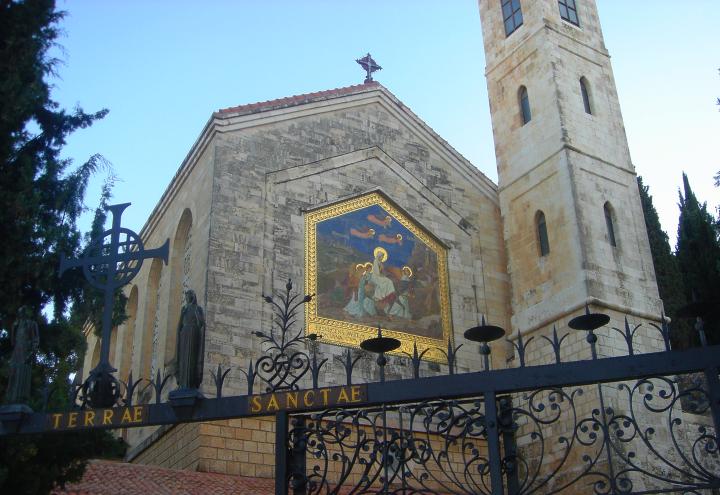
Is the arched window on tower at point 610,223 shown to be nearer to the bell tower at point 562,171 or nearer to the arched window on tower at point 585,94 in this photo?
the bell tower at point 562,171

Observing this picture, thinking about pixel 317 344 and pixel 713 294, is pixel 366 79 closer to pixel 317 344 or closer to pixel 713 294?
pixel 317 344

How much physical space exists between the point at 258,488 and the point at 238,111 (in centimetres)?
806

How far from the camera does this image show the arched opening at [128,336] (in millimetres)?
21234

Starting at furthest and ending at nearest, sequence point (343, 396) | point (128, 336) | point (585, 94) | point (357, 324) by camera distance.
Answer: point (128, 336) < point (585, 94) < point (357, 324) < point (343, 396)

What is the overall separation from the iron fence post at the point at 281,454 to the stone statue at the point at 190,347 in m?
0.80

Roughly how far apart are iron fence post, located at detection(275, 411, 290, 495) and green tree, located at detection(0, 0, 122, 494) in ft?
12.6

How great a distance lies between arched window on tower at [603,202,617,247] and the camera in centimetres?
1776

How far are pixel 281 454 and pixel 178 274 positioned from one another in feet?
41.2

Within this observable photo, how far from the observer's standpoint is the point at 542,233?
18688 mm

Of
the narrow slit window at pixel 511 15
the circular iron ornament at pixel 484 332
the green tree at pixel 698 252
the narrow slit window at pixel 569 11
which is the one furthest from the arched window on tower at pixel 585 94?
the circular iron ornament at pixel 484 332

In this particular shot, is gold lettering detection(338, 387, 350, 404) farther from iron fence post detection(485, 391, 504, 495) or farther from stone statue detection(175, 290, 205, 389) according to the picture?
stone statue detection(175, 290, 205, 389)

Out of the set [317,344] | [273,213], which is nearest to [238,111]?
[273,213]

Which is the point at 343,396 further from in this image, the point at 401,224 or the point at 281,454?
the point at 401,224

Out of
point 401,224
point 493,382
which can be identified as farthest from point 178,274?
point 493,382
